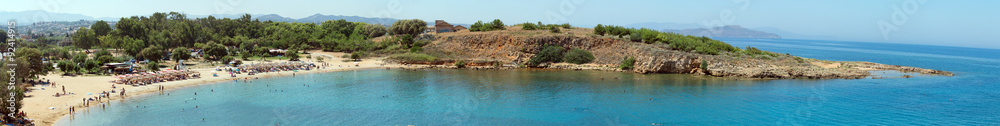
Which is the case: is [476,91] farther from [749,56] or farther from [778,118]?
[749,56]

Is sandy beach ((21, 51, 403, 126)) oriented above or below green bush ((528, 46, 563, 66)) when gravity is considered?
below

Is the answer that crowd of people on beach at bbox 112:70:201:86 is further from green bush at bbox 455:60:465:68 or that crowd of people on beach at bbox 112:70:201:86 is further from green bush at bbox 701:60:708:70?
green bush at bbox 701:60:708:70

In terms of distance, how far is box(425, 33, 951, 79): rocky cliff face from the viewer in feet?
198

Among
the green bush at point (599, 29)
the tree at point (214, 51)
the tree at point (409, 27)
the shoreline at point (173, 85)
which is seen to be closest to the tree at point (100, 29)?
the tree at point (214, 51)

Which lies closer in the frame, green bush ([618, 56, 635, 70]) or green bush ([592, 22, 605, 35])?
green bush ([618, 56, 635, 70])

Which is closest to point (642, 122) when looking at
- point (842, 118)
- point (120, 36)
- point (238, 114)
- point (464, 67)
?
point (842, 118)

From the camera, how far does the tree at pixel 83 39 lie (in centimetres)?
8025

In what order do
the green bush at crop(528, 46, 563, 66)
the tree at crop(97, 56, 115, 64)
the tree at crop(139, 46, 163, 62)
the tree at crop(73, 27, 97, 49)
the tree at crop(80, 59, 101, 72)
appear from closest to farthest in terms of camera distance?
the tree at crop(80, 59, 101, 72) < the tree at crop(97, 56, 115, 64) < the tree at crop(139, 46, 163, 62) < the green bush at crop(528, 46, 563, 66) < the tree at crop(73, 27, 97, 49)

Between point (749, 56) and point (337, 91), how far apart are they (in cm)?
4949

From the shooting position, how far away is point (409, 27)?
95.6m

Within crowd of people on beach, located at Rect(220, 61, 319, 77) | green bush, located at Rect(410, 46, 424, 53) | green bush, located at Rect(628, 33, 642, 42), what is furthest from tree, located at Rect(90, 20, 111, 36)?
green bush, located at Rect(628, 33, 642, 42)

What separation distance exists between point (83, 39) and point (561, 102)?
76044mm

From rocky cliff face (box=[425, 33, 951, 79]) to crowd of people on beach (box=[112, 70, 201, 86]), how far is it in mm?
33615

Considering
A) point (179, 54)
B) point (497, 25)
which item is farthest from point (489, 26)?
point (179, 54)
